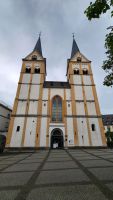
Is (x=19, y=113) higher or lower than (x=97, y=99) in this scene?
lower

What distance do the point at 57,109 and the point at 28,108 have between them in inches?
234

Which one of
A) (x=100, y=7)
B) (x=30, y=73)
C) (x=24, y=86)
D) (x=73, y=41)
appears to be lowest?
(x=100, y=7)

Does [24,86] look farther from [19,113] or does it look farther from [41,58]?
[41,58]

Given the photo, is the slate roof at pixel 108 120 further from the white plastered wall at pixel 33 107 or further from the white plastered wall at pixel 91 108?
the white plastered wall at pixel 33 107

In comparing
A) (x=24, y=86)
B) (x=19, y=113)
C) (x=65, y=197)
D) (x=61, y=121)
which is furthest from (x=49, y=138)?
(x=65, y=197)

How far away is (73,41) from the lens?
43.8 meters

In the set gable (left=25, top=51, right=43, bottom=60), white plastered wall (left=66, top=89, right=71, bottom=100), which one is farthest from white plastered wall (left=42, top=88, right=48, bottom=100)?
gable (left=25, top=51, right=43, bottom=60)

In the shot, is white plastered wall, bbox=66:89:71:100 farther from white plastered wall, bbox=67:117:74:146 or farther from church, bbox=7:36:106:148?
white plastered wall, bbox=67:117:74:146

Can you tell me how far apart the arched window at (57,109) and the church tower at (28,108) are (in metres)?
2.93

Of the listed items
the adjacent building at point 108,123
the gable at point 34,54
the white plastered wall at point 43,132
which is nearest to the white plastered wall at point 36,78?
the gable at point 34,54

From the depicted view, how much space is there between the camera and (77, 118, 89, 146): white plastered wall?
25.3m

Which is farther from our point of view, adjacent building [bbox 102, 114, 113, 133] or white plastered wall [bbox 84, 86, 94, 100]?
adjacent building [bbox 102, 114, 113, 133]

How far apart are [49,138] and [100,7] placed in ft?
77.9

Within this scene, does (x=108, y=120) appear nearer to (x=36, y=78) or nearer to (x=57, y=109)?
(x=57, y=109)
